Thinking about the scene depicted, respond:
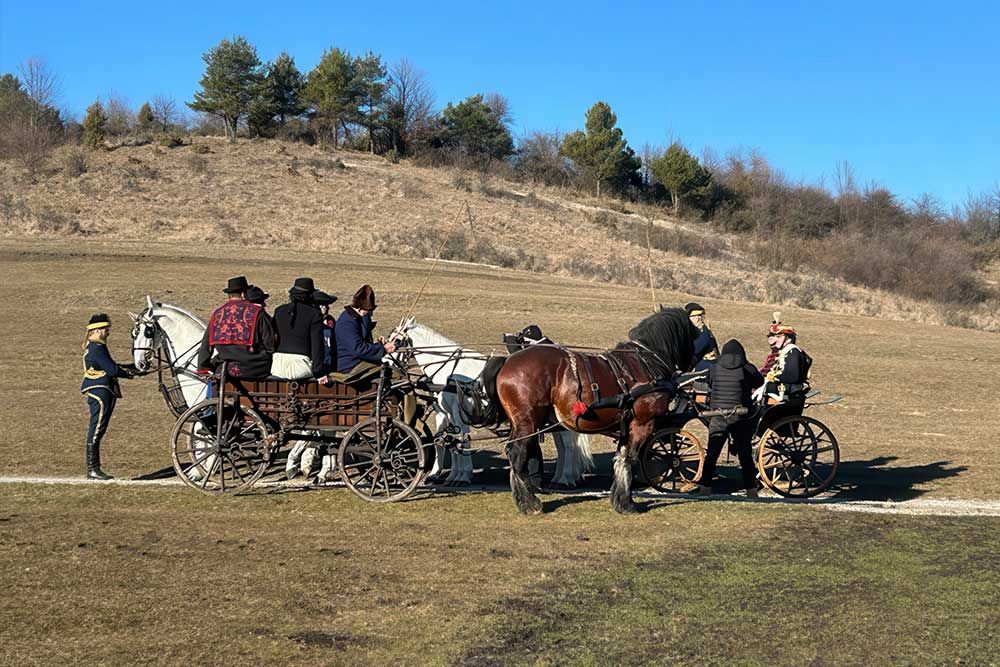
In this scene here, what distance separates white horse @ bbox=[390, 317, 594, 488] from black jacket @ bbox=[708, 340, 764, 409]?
5.38 feet

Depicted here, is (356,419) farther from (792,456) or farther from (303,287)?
(792,456)

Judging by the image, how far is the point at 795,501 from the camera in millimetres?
10688

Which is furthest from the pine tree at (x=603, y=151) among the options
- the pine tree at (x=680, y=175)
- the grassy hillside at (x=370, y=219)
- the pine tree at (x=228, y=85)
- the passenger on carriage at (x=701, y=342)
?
the passenger on carriage at (x=701, y=342)

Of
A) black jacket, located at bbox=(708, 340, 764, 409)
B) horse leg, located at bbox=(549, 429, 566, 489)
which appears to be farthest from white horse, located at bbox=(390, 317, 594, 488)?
black jacket, located at bbox=(708, 340, 764, 409)

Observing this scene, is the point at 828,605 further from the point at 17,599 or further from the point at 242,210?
the point at 242,210

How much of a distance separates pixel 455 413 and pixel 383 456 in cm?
197

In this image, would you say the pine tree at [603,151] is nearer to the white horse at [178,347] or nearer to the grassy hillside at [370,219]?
the grassy hillside at [370,219]

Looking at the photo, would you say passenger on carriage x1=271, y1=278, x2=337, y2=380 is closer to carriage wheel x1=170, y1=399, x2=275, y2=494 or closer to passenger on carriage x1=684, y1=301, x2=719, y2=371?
carriage wheel x1=170, y1=399, x2=275, y2=494

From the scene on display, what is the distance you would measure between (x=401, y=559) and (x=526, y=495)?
6.33ft

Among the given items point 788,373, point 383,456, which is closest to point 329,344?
point 383,456

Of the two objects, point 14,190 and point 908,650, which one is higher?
point 14,190

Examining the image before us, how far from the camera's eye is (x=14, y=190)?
155ft

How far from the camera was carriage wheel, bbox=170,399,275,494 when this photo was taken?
378 inches

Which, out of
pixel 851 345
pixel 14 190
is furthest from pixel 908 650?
pixel 14 190
